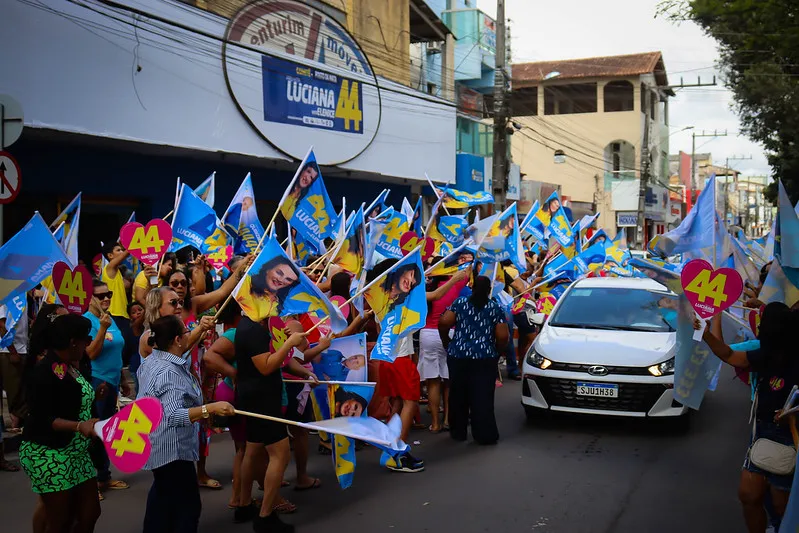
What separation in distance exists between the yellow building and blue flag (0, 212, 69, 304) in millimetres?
44472

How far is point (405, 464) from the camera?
24.3 ft

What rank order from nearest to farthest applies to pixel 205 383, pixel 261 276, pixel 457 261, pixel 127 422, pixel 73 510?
pixel 127 422, pixel 73 510, pixel 261 276, pixel 205 383, pixel 457 261

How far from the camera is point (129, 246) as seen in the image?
764 centimetres

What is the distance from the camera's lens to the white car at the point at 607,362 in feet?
27.4

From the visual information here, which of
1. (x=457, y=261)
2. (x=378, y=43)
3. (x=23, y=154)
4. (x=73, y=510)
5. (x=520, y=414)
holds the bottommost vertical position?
(x=520, y=414)

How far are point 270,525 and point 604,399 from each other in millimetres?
4061

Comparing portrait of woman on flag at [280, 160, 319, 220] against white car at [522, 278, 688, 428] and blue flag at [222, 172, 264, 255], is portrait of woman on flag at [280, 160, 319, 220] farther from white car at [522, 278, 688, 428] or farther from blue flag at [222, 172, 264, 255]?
white car at [522, 278, 688, 428]

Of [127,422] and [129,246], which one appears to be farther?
[129,246]

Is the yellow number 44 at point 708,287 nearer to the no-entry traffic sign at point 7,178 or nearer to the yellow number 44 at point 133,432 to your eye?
the yellow number 44 at point 133,432

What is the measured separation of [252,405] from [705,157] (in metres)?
113

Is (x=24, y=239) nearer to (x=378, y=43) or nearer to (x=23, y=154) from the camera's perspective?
(x=23, y=154)

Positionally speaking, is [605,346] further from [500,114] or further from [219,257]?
[500,114]

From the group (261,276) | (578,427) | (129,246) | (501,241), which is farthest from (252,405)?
(501,241)

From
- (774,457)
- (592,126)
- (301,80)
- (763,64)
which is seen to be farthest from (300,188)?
(592,126)
